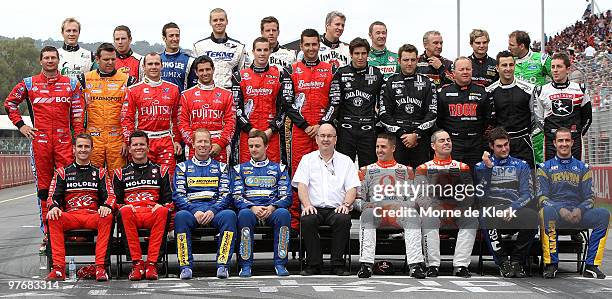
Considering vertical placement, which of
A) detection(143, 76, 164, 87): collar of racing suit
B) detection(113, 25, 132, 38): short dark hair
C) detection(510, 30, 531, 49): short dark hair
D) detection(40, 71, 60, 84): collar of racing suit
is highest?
detection(113, 25, 132, 38): short dark hair

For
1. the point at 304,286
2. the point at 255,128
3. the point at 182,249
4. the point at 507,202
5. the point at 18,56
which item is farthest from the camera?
the point at 18,56

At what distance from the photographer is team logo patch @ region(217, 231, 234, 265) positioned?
31.4 ft

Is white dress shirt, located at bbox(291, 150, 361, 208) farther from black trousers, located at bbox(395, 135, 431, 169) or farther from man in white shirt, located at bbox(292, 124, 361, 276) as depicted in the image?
black trousers, located at bbox(395, 135, 431, 169)

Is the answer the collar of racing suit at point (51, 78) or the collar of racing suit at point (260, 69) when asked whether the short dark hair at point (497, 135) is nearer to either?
the collar of racing suit at point (260, 69)

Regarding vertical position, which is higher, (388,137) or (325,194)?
(388,137)

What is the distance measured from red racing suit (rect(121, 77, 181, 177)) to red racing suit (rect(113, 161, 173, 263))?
0.70 meters

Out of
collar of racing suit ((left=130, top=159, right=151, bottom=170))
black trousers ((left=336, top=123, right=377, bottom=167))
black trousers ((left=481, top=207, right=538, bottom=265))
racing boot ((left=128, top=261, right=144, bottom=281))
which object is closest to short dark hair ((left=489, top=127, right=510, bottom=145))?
black trousers ((left=481, top=207, right=538, bottom=265))

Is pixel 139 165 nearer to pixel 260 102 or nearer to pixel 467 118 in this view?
pixel 260 102

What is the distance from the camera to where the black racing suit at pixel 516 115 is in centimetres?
1102

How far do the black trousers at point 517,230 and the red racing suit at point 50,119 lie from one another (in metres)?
4.86

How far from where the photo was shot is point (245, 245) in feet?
31.8

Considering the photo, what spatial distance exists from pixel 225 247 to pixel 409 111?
2930mm

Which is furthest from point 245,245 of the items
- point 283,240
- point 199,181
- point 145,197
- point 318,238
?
point 145,197

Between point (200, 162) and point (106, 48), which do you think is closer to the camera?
point (200, 162)
